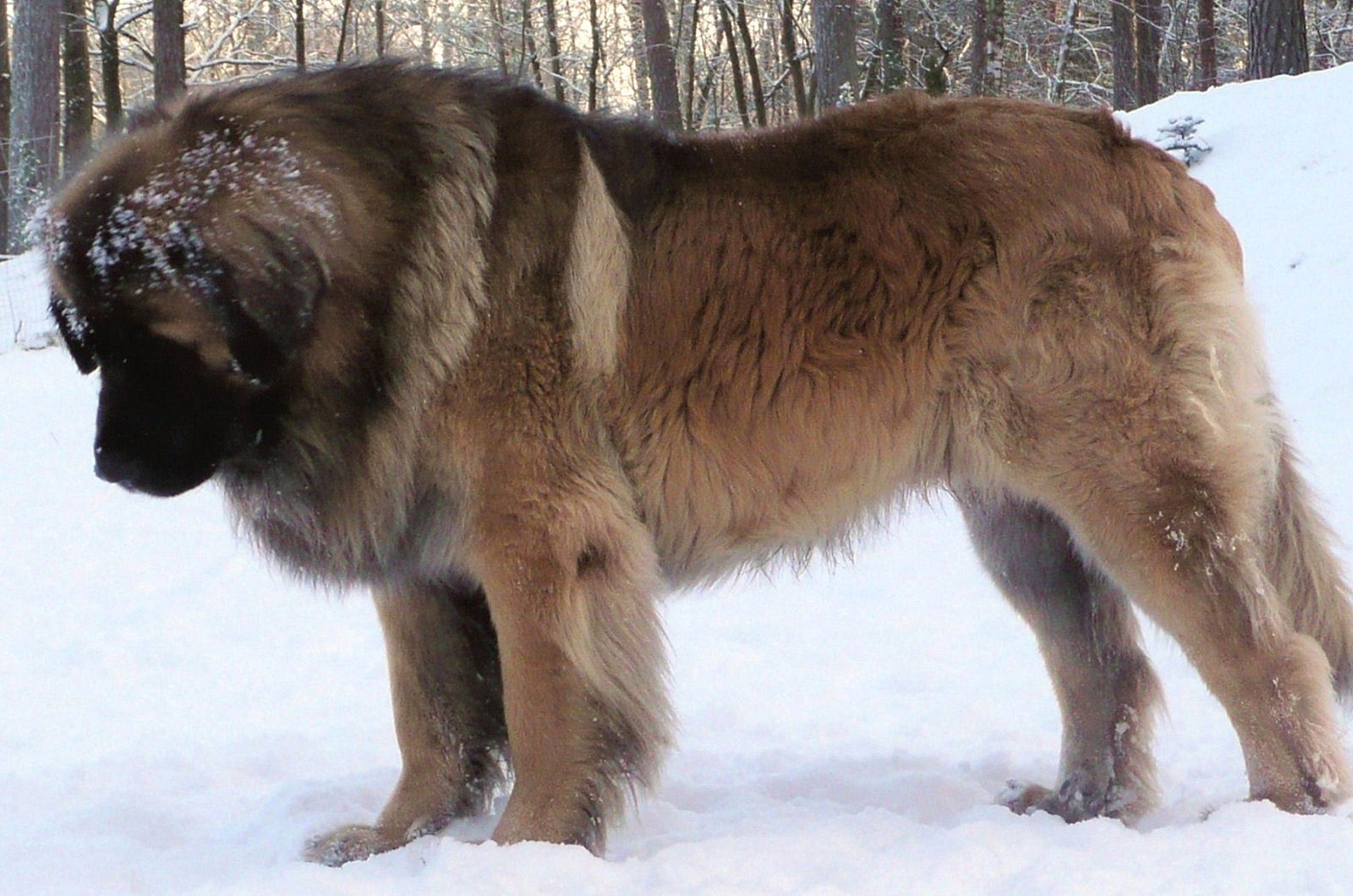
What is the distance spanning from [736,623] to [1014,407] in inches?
93.1

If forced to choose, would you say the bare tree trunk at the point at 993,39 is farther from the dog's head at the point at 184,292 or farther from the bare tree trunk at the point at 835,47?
the dog's head at the point at 184,292

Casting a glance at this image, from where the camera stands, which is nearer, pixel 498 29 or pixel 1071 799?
pixel 1071 799

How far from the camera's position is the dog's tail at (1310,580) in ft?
9.62

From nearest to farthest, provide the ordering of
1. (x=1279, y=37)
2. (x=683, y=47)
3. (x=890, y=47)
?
(x=1279, y=37)
(x=890, y=47)
(x=683, y=47)

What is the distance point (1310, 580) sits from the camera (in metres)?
2.93

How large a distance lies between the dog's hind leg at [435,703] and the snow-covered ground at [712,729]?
108mm

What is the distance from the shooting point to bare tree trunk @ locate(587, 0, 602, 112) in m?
23.8

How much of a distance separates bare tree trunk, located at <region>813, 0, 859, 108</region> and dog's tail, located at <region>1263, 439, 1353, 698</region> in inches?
361

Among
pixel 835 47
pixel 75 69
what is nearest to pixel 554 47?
pixel 75 69

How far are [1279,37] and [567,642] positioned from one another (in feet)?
32.8

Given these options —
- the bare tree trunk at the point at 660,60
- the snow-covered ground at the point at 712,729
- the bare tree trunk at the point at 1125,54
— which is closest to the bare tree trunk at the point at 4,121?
the bare tree trunk at the point at 660,60

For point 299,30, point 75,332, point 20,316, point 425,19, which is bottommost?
point 20,316

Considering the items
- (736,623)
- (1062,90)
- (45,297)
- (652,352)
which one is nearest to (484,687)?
(652,352)

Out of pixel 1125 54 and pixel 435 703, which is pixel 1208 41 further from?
pixel 435 703
